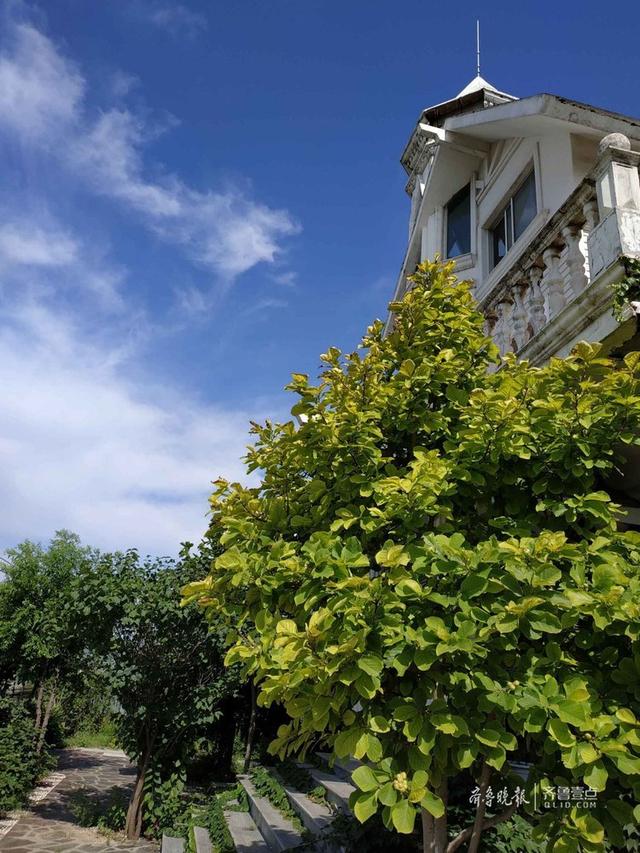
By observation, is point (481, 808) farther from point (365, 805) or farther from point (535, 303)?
point (535, 303)

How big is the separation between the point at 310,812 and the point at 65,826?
19.1 feet

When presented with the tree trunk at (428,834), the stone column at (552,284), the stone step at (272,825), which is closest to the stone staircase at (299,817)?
the stone step at (272,825)

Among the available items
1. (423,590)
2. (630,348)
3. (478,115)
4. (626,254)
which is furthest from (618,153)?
(478,115)

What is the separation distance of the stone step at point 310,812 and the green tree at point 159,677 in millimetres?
2234

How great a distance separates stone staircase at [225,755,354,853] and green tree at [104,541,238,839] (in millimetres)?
1499

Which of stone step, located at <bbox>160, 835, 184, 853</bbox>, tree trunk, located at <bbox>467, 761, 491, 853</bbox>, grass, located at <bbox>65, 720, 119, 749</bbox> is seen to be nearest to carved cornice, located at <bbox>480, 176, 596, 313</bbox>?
tree trunk, located at <bbox>467, 761, 491, 853</bbox>

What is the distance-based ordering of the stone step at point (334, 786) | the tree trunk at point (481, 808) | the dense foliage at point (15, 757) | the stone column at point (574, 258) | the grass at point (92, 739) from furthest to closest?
the grass at point (92, 739), the dense foliage at point (15, 757), the stone step at point (334, 786), the stone column at point (574, 258), the tree trunk at point (481, 808)

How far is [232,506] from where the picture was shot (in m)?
3.73

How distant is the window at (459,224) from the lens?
11.7 m

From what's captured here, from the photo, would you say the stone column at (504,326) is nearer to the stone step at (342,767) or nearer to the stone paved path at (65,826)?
the stone step at (342,767)

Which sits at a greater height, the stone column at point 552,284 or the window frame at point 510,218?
the window frame at point 510,218

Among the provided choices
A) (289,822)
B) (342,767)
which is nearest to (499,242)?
(342,767)

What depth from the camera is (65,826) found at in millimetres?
9719

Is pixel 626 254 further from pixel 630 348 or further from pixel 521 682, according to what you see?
pixel 521 682
